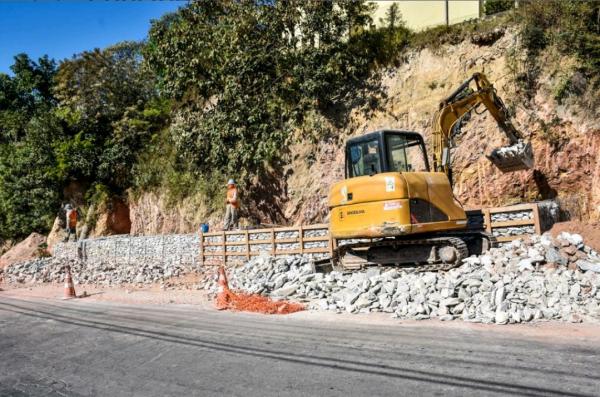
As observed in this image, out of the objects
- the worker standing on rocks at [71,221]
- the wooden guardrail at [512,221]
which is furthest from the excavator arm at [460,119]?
the worker standing on rocks at [71,221]

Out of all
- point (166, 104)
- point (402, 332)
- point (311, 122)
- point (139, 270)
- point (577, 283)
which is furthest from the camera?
point (166, 104)

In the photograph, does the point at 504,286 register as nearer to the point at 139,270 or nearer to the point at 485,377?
the point at 485,377

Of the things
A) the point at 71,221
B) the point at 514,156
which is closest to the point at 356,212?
the point at 514,156

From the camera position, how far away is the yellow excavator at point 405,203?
9.91m

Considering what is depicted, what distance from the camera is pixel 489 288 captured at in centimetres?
821

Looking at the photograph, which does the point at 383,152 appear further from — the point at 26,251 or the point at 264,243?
the point at 26,251

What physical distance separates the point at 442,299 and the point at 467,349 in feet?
8.45

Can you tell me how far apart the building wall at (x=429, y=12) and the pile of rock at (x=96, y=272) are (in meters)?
12.9

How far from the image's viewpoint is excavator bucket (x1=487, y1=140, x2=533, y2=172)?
11.8 meters

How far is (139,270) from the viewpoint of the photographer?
18.0 m

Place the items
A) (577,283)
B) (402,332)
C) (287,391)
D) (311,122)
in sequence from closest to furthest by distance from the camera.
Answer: (287,391) < (402,332) < (577,283) < (311,122)

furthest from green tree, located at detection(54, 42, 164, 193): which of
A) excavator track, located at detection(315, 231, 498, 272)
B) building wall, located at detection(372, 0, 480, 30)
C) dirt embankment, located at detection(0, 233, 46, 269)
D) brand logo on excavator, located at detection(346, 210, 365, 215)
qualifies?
brand logo on excavator, located at detection(346, 210, 365, 215)

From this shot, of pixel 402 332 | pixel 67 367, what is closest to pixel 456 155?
pixel 402 332

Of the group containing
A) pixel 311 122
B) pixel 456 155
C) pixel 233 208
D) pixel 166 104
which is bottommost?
pixel 233 208
